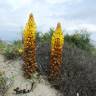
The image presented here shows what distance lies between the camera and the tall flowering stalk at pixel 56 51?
41.4ft

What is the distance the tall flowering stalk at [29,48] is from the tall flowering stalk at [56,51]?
0.48 metres

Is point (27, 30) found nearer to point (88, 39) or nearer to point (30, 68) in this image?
point (30, 68)

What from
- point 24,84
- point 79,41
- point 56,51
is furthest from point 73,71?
point 79,41

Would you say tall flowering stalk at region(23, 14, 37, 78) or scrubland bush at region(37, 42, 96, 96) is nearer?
tall flowering stalk at region(23, 14, 37, 78)

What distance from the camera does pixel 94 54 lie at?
1580cm

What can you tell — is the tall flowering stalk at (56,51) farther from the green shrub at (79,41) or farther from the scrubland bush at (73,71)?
the green shrub at (79,41)

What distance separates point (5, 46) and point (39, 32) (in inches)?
63.8

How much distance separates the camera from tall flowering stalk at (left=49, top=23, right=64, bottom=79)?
12609mm

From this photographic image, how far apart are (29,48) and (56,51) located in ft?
2.34

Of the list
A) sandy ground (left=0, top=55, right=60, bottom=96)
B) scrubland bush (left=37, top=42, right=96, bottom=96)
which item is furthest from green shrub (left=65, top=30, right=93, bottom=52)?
sandy ground (left=0, top=55, right=60, bottom=96)

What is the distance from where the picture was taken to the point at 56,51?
501 inches

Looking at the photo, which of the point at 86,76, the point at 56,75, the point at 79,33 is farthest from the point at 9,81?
the point at 79,33

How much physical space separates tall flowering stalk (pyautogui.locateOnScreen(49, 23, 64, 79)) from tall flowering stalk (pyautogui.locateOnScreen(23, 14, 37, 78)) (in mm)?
484

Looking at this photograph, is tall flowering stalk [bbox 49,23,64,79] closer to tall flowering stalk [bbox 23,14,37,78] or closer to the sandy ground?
the sandy ground
